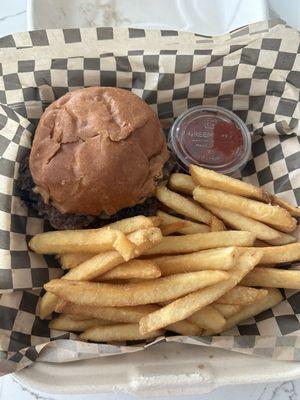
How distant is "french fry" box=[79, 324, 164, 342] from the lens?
60.9 inches

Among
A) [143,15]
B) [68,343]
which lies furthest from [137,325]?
[143,15]

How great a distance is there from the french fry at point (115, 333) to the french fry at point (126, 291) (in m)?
0.10

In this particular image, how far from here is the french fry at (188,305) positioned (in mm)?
1459

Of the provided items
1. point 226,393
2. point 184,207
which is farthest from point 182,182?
point 226,393

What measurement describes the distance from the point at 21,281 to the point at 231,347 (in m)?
0.65

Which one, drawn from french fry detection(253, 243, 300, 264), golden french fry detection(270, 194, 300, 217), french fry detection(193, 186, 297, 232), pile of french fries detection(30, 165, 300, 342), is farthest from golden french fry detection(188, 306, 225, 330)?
golden french fry detection(270, 194, 300, 217)

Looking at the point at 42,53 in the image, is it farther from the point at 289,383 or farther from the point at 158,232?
the point at 289,383

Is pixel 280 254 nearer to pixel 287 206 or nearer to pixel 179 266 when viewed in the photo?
pixel 287 206

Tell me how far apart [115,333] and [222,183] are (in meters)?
0.55

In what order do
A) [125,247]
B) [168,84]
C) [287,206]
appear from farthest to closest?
1. [168,84]
2. [287,206]
3. [125,247]

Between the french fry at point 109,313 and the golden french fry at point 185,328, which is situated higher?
the french fry at point 109,313

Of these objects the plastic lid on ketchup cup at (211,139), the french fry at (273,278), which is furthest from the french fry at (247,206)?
the plastic lid on ketchup cup at (211,139)

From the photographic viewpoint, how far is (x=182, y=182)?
5.85 feet

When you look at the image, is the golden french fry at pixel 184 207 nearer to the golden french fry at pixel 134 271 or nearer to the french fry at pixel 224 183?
the french fry at pixel 224 183
